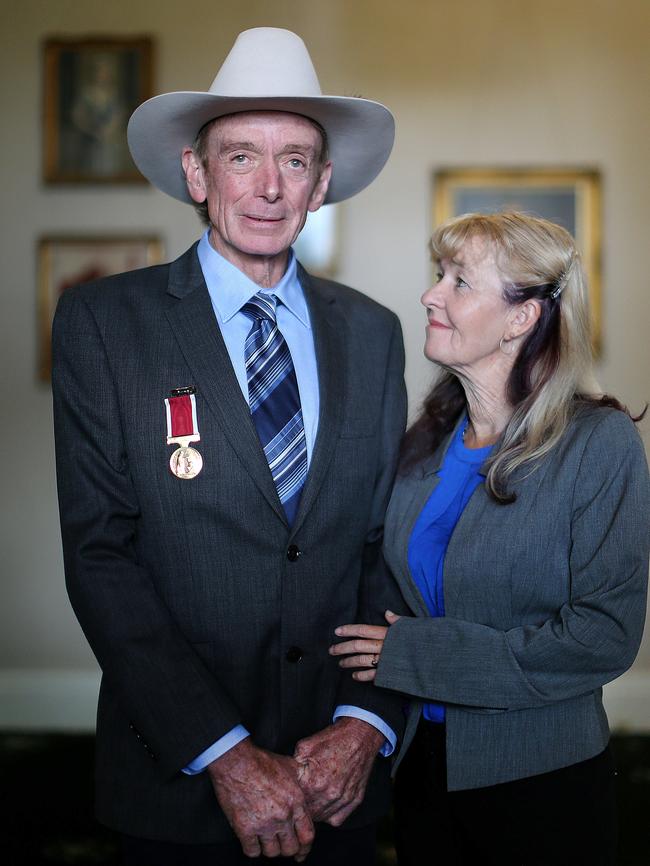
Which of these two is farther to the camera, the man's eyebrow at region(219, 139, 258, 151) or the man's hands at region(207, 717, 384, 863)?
the man's eyebrow at region(219, 139, 258, 151)

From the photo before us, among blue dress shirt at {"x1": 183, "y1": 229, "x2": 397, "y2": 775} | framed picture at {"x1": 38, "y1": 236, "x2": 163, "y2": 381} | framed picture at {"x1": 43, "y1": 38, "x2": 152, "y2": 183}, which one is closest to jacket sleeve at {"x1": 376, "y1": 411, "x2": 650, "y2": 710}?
blue dress shirt at {"x1": 183, "y1": 229, "x2": 397, "y2": 775}

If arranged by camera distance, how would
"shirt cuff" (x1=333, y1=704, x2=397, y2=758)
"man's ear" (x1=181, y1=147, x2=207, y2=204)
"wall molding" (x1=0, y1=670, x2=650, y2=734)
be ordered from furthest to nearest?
"wall molding" (x1=0, y1=670, x2=650, y2=734) < "man's ear" (x1=181, y1=147, x2=207, y2=204) < "shirt cuff" (x1=333, y1=704, x2=397, y2=758)

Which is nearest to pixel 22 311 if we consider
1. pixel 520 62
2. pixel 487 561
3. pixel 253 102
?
pixel 520 62

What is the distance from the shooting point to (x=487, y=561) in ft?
6.16

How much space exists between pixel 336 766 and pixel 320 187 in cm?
116

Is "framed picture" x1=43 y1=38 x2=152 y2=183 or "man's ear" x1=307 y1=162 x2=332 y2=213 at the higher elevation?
"framed picture" x1=43 y1=38 x2=152 y2=183

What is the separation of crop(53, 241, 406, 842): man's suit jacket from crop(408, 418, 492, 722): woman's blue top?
0.49 feet

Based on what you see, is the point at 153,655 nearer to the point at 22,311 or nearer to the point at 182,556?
the point at 182,556

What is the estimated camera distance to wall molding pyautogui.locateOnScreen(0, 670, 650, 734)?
180 inches

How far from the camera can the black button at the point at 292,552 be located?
6.04 ft

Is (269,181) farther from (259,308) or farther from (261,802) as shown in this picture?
(261,802)

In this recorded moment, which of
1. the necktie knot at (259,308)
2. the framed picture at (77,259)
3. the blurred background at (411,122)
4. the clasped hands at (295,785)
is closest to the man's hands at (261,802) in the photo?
the clasped hands at (295,785)

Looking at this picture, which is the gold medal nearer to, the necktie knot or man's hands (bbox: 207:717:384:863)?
the necktie knot

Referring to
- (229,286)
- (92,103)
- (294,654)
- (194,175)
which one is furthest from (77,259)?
(294,654)
